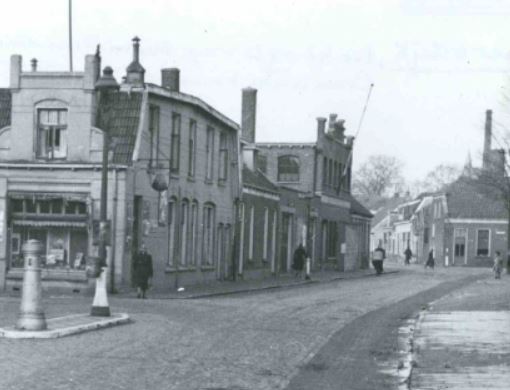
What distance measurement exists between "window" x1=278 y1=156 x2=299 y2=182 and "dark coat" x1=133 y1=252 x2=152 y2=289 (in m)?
28.4

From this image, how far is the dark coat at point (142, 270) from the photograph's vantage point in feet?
93.9

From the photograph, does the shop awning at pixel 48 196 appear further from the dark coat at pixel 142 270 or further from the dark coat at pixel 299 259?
the dark coat at pixel 299 259

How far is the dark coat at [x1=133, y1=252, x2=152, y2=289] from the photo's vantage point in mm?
28625

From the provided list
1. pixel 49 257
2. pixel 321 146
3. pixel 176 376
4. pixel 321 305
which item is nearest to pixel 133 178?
pixel 49 257

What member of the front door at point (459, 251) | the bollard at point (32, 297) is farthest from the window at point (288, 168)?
the bollard at point (32, 297)

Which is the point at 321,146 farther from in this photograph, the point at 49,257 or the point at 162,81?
the point at 49,257

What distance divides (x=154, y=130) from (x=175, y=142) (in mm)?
1940

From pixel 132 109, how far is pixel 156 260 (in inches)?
196

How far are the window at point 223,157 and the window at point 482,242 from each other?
4502 centimetres

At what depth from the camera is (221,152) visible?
40.6 metres

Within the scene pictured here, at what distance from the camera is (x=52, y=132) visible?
1255 inches

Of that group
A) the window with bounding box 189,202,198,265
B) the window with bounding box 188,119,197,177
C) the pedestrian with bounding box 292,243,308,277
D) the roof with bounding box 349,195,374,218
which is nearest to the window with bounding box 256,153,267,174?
the pedestrian with bounding box 292,243,308,277

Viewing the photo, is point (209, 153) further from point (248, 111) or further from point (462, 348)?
point (462, 348)

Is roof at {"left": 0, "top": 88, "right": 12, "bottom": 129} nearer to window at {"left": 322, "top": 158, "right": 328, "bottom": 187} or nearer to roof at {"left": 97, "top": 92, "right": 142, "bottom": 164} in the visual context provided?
roof at {"left": 97, "top": 92, "right": 142, "bottom": 164}
